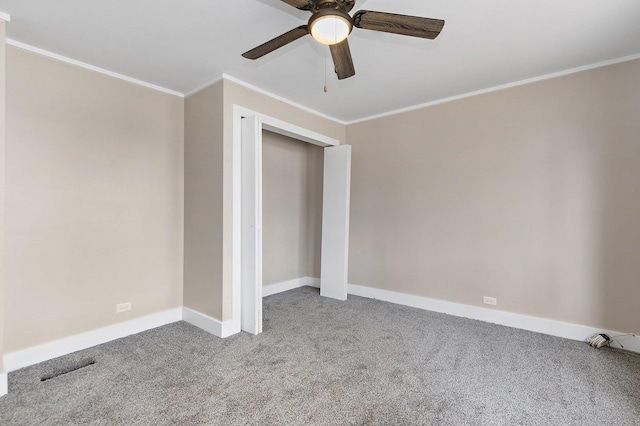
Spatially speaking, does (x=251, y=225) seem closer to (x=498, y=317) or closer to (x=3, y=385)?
(x=3, y=385)

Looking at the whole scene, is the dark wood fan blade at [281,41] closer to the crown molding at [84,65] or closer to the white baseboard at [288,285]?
the crown molding at [84,65]

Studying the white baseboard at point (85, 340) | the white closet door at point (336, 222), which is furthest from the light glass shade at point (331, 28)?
the white baseboard at point (85, 340)

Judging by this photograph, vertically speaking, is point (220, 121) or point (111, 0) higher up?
point (111, 0)

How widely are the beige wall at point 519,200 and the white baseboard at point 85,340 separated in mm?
2634

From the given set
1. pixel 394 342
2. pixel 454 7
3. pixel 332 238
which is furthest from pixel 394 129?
pixel 394 342

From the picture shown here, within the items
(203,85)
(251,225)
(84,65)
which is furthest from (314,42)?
(84,65)

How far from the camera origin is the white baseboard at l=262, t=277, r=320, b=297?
14.7 ft

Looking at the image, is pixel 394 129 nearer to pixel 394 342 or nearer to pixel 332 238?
pixel 332 238

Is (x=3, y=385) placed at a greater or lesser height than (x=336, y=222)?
lesser

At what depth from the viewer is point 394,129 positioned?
4176mm

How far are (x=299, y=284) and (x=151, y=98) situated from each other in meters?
3.24

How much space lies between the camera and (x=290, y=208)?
192 inches

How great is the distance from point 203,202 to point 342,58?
209cm

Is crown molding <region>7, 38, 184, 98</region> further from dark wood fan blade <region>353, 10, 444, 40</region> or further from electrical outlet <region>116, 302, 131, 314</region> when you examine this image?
dark wood fan blade <region>353, 10, 444, 40</region>
